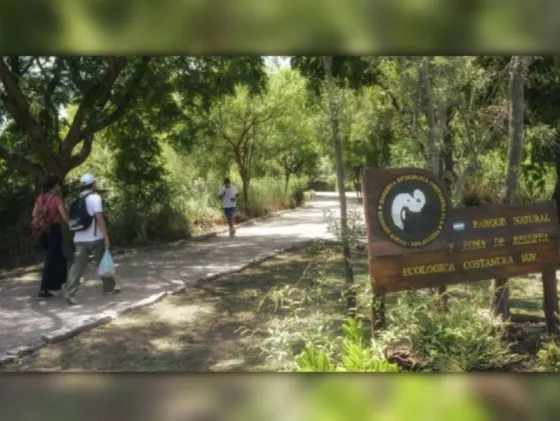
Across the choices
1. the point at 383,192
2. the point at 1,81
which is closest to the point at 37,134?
the point at 1,81

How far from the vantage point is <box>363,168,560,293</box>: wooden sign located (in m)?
3.99

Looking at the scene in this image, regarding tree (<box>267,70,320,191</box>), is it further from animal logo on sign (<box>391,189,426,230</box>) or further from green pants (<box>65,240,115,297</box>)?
animal logo on sign (<box>391,189,426,230</box>)

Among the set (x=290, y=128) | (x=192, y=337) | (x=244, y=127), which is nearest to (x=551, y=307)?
(x=192, y=337)

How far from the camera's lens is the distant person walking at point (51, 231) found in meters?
6.72

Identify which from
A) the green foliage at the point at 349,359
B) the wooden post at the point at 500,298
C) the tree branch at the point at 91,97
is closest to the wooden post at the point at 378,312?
the green foliage at the point at 349,359

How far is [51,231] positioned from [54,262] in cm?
36

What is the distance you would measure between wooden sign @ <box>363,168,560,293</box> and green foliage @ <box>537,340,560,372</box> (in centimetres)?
51

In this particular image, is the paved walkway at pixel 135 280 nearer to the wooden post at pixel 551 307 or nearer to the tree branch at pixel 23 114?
the tree branch at pixel 23 114

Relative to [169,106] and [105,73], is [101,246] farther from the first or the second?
[169,106]

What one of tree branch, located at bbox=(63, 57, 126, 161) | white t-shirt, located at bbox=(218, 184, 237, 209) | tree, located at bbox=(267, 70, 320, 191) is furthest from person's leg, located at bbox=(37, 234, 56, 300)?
tree, located at bbox=(267, 70, 320, 191)

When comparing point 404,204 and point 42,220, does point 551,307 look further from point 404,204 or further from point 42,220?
point 42,220

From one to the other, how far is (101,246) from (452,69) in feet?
12.8

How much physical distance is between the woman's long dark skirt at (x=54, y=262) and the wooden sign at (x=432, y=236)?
4.08 metres

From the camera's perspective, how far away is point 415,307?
13.7 feet
